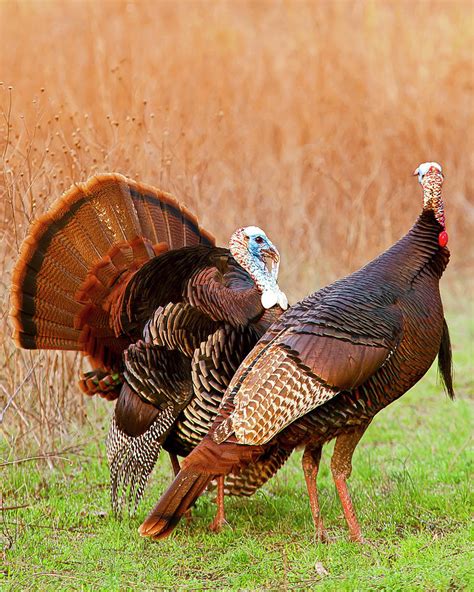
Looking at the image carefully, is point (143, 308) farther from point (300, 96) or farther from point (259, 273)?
point (300, 96)

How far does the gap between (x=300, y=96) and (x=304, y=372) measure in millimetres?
7501

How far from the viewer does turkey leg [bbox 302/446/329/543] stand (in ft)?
14.6

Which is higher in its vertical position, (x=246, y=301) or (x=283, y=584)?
(x=246, y=301)

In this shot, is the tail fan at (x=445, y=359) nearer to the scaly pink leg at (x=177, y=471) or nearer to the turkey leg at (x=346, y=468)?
the turkey leg at (x=346, y=468)

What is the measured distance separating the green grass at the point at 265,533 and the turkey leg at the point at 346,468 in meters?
0.08

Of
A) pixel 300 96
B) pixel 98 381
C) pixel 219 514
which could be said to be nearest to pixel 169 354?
pixel 98 381

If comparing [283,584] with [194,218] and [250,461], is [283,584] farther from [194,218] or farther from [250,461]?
[194,218]

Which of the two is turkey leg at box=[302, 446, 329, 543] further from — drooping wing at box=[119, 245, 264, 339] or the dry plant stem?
drooping wing at box=[119, 245, 264, 339]

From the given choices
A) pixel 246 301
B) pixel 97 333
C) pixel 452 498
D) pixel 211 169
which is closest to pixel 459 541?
pixel 452 498

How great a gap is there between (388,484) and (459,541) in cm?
95

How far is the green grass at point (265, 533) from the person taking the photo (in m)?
3.93

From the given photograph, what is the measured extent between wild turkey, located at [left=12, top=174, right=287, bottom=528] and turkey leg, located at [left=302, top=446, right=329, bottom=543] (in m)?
0.19

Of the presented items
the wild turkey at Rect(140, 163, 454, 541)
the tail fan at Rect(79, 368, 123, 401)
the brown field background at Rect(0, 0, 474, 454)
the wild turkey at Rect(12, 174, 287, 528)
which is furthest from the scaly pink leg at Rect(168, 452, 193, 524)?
the brown field background at Rect(0, 0, 474, 454)

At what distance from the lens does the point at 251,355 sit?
4.28m
